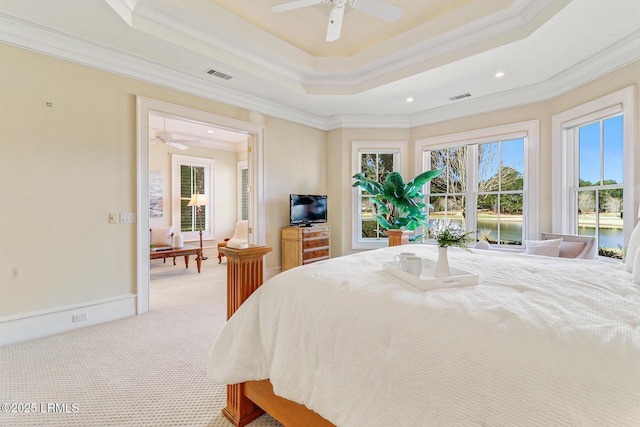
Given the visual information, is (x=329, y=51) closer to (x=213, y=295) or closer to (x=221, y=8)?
(x=221, y=8)

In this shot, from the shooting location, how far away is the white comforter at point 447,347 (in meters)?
0.75

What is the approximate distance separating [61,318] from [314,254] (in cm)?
312

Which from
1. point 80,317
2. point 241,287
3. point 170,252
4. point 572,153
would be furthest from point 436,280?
point 170,252

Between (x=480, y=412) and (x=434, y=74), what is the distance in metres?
3.58

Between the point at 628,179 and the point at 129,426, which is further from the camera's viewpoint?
the point at 628,179

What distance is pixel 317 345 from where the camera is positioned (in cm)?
123

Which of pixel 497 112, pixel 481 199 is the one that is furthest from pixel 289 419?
pixel 497 112

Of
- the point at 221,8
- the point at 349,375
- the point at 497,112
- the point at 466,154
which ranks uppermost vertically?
the point at 221,8

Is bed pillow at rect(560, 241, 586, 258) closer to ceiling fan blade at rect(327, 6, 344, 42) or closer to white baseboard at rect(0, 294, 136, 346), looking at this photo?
ceiling fan blade at rect(327, 6, 344, 42)

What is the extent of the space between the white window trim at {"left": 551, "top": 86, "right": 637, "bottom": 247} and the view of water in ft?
0.61

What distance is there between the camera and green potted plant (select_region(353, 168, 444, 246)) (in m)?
4.59

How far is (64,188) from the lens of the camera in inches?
112

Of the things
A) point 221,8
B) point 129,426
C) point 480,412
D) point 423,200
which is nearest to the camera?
point 480,412

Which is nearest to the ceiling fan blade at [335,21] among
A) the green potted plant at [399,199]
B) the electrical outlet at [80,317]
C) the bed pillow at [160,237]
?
the green potted plant at [399,199]
